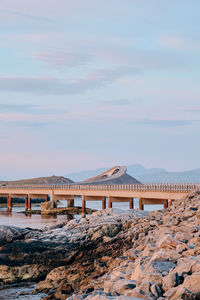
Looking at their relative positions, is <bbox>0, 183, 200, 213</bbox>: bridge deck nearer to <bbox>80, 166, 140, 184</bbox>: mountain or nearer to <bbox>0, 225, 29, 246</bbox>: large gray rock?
<bbox>0, 225, 29, 246</bbox>: large gray rock

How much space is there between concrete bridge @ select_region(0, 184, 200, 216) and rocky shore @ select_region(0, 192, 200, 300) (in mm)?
16676

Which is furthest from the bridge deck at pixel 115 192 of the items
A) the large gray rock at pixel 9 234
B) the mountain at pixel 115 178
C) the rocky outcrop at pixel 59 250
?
the mountain at pixel 115 178

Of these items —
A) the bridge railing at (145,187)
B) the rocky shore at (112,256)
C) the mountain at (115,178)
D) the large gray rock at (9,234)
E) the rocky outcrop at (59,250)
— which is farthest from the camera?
the mountain at (115,178)

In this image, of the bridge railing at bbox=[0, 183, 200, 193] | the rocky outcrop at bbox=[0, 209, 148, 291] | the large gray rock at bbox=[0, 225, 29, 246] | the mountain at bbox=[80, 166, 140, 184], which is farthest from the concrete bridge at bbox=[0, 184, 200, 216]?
the mountain at bbox=[80, 166, 140, 184]

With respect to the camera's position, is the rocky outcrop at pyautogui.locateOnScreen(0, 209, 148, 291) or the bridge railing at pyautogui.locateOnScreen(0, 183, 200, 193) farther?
the bridge railing at pyautogui.locateOnScreen(0, 183, 200, 193)

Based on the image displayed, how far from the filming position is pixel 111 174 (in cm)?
11738

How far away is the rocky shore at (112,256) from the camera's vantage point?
13648mm

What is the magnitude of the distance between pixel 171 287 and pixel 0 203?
9717 centimetres

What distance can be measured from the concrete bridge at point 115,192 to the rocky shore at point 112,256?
657 inches

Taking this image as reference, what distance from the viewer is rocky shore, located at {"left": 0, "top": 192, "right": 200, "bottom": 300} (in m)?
13.6

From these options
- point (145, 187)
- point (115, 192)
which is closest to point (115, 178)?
point (115, 192)

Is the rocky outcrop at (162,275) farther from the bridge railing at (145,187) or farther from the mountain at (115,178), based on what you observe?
the mountain at (115,178)

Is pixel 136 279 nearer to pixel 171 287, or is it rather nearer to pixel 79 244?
pixel 171 287

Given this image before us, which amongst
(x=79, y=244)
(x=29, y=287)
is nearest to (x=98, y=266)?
(x=29, y=287)
